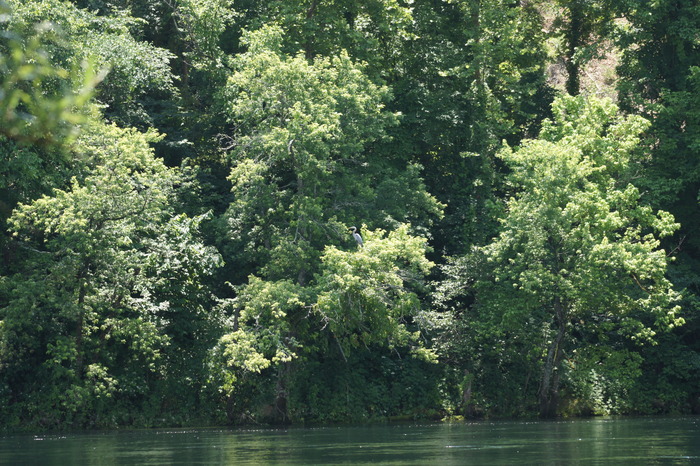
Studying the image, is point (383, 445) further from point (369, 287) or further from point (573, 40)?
point (573, 40)

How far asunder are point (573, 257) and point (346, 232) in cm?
731

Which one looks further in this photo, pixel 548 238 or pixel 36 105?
pixel 548 238

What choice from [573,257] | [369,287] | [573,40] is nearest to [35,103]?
[369,287]

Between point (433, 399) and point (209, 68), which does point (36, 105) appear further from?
point (209, 68)

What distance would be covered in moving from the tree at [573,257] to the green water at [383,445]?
16.1ft

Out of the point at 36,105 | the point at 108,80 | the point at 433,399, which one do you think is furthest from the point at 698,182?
the point at 36,105

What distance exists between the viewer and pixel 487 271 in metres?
34.6

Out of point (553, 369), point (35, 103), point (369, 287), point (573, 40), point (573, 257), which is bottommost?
point (35, 103)

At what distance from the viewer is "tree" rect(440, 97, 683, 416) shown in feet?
104

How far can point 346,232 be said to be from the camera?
3194 centimetres

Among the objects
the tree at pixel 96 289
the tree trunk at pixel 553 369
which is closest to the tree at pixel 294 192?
the tree at pixel 96 289

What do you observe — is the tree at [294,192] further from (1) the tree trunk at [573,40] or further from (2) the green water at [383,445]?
(1) the tree trunk at [573,40]

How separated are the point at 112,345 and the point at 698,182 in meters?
21.7

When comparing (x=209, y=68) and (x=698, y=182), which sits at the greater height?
(x=209, y=68)
